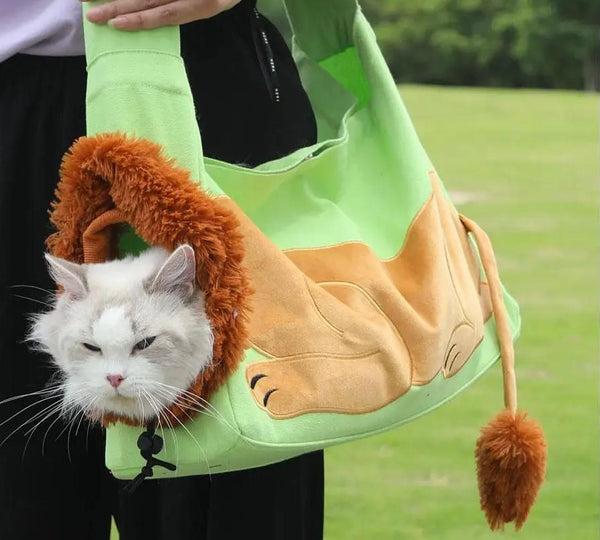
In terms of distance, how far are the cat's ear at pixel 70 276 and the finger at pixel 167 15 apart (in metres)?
0.25

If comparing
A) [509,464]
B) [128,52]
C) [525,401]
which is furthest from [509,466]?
[525,401]

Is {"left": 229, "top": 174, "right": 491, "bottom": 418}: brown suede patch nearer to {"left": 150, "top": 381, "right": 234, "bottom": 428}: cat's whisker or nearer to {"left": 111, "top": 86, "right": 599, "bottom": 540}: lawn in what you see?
{"left": 150, "top": 381, "right": 234, "bottom": 428}: cat's whisker

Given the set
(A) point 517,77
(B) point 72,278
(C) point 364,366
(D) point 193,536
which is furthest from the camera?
(A) point 517,77

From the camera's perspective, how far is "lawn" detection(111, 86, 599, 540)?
2.60 meters

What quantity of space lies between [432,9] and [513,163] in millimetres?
16454

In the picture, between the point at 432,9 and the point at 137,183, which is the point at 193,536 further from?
the point at 432,9

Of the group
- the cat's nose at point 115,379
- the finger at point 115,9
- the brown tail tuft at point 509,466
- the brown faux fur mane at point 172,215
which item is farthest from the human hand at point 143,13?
the brown tail tuft at point 509,466

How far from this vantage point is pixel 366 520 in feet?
8.48

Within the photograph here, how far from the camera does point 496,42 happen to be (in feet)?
75.7

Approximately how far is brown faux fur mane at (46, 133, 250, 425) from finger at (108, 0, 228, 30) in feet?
0.39

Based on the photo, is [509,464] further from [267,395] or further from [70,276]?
[70,276]

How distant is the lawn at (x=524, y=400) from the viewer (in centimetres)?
260

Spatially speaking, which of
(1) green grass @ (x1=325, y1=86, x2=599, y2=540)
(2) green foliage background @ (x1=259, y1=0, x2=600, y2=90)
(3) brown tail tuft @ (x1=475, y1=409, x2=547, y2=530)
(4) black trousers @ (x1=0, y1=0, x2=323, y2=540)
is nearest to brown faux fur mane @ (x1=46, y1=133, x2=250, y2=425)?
(4) black trousers @ (x1=0, y1=0, x2=323, y2=540)

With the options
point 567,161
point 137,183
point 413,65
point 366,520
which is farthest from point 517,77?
point 137,183
